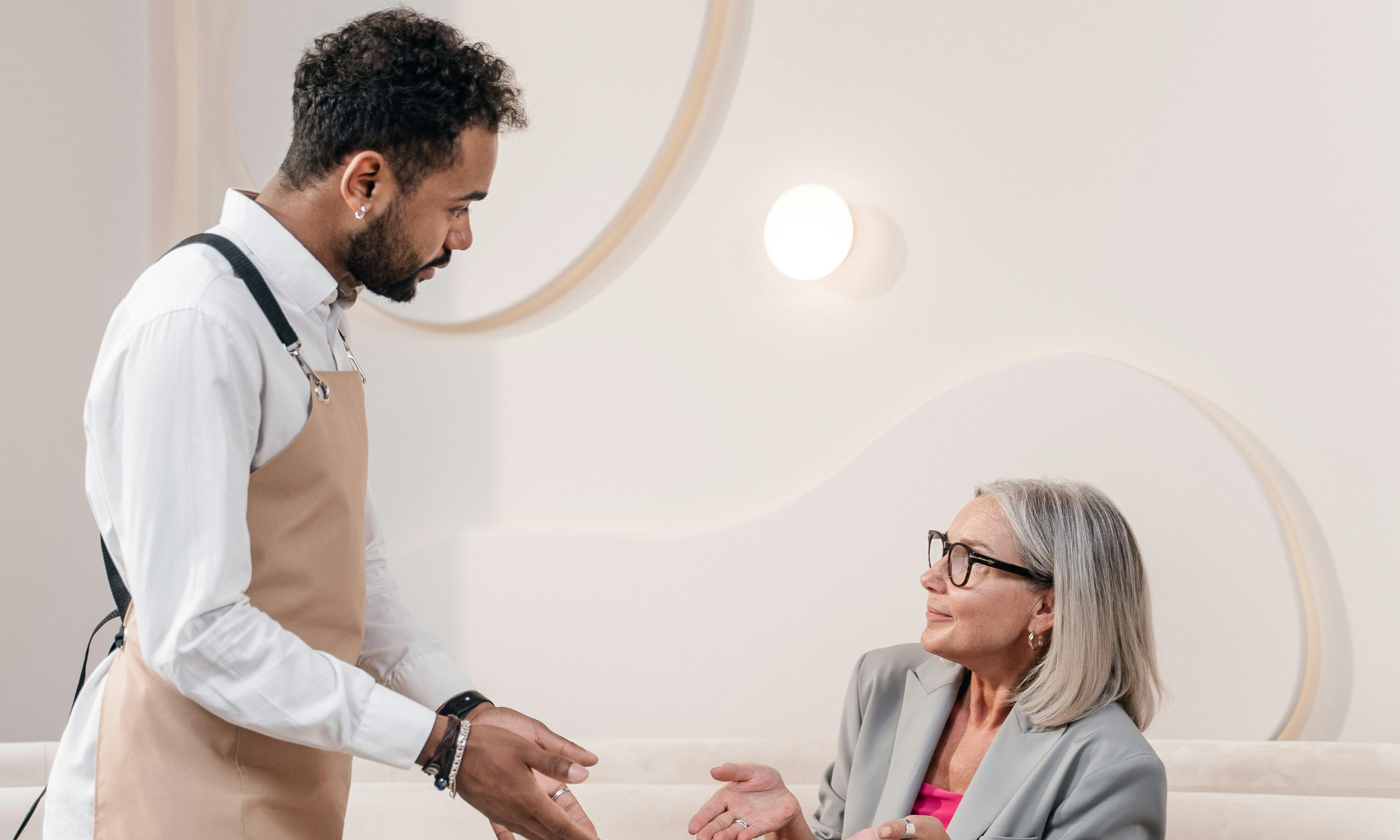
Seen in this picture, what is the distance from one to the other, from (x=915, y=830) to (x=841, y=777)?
17.5 inches

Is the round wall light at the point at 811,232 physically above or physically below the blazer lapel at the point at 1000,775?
above

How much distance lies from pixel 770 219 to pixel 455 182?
1.34 meters

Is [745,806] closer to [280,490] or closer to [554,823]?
[554,823]

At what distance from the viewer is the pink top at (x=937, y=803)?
1741mm

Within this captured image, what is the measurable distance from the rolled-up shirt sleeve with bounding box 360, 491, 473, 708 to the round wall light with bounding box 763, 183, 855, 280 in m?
1.25

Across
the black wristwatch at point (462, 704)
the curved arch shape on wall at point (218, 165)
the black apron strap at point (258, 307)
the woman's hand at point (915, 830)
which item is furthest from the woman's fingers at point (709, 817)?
the curved arch shape on wall at point (218, 165)

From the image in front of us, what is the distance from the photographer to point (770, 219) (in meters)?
2.42

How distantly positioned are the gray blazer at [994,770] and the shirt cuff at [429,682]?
2.56 feet

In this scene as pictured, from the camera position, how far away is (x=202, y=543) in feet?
3.11

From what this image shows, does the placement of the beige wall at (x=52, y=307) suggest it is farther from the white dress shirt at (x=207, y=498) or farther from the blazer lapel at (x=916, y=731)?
the blazer lapel at (x=916, y=731)

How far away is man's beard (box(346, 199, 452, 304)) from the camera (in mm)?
1146

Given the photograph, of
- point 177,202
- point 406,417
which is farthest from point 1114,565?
point 177,202

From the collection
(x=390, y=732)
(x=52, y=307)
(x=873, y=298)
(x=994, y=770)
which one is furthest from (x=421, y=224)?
(x=52, y=307)

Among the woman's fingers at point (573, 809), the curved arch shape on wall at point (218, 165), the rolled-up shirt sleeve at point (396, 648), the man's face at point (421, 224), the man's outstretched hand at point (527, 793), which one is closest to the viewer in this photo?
the man's outstretched hand at point (527, 793)
